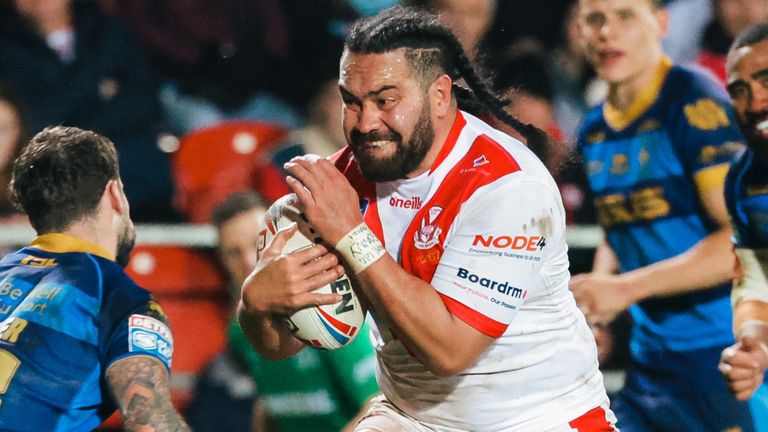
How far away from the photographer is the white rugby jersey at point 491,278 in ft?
10.5

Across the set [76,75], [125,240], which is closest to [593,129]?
[125,240]

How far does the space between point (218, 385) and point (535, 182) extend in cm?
341

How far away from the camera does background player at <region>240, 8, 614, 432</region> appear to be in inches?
125

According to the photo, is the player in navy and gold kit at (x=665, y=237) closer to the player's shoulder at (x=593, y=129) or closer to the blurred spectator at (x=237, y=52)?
the player's shoulder at (x=593, y=129)

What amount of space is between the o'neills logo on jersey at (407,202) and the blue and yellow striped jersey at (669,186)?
198 cm

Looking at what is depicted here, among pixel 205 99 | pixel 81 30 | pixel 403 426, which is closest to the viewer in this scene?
pixel 403 426

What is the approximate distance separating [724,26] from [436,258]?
170 inches

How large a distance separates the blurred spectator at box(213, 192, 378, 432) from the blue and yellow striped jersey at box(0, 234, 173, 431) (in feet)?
4.61

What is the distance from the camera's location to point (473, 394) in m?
3.38

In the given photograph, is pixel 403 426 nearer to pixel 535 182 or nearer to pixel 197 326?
pixel 535 182

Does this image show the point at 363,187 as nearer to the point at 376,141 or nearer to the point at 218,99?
the point at 376,141

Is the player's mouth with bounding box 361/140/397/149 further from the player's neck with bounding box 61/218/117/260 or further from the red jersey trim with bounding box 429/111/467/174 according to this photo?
the player's neck with bounding box 61/218/117/260

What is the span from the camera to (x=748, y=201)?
16.0 feet

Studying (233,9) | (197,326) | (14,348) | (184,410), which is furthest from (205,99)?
(14,348)
